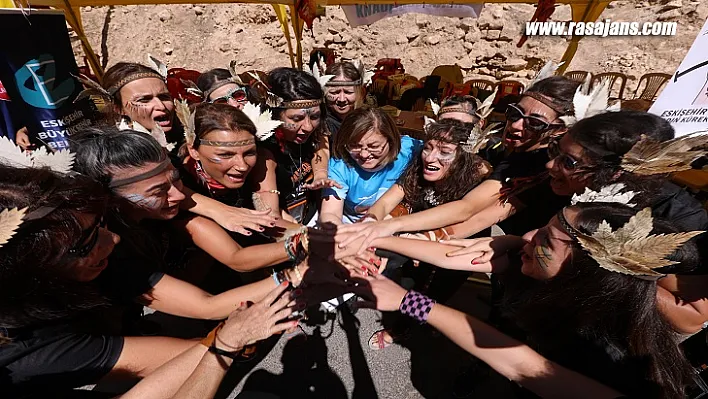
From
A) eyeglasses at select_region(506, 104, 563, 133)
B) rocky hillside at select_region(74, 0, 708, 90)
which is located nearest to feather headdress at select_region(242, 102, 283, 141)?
eyeglasses at select_region(506, 104, 563, 133)

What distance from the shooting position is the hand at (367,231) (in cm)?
260

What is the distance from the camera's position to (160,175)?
2113mm

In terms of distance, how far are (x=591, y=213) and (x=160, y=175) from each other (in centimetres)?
242

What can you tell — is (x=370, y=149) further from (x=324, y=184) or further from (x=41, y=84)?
(x=41, y=84)

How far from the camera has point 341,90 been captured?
13.8 feet

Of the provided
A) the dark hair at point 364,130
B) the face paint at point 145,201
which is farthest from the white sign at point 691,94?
the face paint at point 145,201

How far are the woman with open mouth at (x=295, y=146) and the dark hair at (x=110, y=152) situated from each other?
3.55ft

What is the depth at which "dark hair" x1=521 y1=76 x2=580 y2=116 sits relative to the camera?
276cm

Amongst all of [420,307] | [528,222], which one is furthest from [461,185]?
[420,307]

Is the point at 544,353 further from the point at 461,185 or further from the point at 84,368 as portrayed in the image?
the point at 84,368

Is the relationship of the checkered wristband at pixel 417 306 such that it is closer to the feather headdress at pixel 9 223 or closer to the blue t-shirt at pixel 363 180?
the blue t-shirt at pixel 363 180

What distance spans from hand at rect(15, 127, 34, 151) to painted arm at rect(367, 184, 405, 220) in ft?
13.2

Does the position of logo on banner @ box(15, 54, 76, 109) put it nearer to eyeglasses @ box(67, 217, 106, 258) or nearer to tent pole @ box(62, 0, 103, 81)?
eyeglasses @ box(67, 217, 106, 258)

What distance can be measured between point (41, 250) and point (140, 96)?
2.19m
